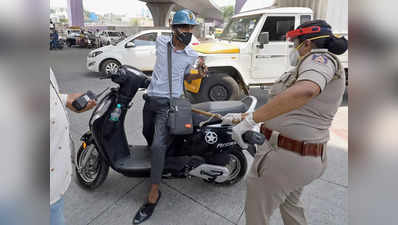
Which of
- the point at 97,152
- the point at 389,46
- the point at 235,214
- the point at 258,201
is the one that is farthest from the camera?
the point at 97,152

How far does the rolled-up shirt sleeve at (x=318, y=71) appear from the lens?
50.4 inches

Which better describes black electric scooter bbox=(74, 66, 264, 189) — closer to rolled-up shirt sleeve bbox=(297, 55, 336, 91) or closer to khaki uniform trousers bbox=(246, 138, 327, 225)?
khaki uniform trousers bbox=(246, 138, 327, 225)

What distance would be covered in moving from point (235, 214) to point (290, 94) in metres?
1.69

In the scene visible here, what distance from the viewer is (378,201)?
2.36 ft

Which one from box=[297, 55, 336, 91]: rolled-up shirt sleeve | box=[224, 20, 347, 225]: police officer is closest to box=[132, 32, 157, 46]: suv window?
box=[224, 20, 347, 225]: police officer

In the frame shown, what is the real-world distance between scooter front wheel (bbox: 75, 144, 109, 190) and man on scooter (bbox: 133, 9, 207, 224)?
619 mm

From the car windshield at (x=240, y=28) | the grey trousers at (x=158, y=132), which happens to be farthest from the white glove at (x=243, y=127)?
the car windshield at (x=240, y=28)

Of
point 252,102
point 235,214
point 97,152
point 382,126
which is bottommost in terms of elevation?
point 235,214

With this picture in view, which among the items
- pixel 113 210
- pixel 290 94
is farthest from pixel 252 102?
pixel 113 210

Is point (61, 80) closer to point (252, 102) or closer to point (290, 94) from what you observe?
point (252, 102)

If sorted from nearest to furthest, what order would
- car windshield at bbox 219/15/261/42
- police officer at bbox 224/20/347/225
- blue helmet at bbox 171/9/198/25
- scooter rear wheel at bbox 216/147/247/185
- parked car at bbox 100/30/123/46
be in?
police officer at bbox 224/20/347/225, blue helmet at bbox 171/9/198/25, scooter rear wheel at bbox 216/147/247/185, car windshield at bbox 219/15/261/42, parked car at bbox 100/30/123/46

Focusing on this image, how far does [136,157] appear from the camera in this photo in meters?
2.82

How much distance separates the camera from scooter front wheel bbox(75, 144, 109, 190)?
2.69m

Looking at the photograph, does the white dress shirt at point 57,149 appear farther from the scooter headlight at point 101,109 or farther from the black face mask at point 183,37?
the black face mask at point 183,37
